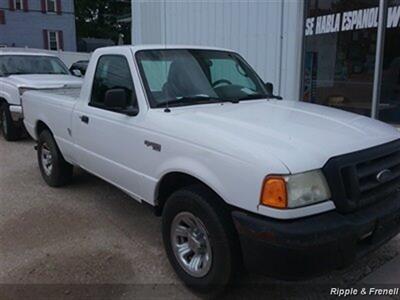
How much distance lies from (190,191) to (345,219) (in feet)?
3.49

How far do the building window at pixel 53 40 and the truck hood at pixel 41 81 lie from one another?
29.2m

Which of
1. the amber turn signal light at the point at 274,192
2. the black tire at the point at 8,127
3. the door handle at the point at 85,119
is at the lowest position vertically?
the black tire at the point at 8,127

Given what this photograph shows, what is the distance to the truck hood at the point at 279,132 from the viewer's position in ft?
8.71

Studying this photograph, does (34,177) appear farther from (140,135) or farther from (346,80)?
(346,80)

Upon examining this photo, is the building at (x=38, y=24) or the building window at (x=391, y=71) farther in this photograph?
the building at (x=38, y=24)

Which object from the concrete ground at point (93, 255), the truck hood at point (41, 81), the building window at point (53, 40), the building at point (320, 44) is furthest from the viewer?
the building window at point (53, 40)

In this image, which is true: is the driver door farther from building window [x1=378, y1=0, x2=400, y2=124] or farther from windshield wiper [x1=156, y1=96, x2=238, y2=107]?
building window [x1=378, y1=0, x2=400, y2=124]

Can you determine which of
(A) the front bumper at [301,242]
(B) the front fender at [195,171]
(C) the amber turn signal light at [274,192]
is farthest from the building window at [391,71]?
(C) the amber turn signal light at [274,192]

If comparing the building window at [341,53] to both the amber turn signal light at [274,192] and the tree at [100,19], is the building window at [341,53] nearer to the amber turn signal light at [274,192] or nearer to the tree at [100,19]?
the amber turn signal light at [274,192]

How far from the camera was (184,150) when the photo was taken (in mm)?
3088

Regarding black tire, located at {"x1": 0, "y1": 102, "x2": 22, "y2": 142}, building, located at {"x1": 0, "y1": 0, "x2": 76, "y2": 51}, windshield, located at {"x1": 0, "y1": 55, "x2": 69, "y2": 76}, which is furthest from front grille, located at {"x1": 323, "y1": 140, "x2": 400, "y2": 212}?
building, located at {"x1": 0, "y1": 0, "x2": 76, "y2": 51}

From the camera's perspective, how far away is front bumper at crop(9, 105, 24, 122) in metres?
8.14

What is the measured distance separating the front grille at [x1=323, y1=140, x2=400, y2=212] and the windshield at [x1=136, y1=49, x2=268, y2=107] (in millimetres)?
1469

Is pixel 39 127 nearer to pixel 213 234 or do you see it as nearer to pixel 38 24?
pixel 213 234
